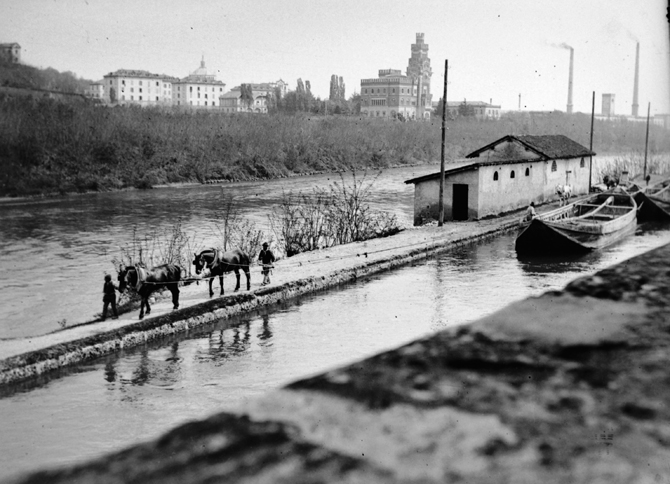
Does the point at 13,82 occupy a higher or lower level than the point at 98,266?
higher

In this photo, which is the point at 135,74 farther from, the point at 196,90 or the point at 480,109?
the point at 480,109

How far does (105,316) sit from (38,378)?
2.21m

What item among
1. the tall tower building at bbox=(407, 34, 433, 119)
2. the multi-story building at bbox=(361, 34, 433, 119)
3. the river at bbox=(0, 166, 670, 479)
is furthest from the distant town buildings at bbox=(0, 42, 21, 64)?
the tall tower building at bbox=(407, 34, 433, 119)

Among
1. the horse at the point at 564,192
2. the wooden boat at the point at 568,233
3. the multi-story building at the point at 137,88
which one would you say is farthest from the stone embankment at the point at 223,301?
the multi-story building at the point at 137,88

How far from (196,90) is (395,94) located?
118 ft

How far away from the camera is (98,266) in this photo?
802 inches

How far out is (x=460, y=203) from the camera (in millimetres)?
27438

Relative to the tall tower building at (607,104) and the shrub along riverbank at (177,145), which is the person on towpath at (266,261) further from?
the tall tower building at (607,104)

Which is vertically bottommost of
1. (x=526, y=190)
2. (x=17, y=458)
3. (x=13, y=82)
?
(x=17, y=458)

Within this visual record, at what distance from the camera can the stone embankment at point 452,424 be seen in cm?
800

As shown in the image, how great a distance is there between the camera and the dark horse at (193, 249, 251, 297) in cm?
1399

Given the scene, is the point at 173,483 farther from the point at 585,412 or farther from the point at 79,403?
the point at 585,412

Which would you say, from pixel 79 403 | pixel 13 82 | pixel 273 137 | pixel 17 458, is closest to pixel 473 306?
pixel 79 403

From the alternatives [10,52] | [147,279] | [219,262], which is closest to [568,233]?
[219,262]
